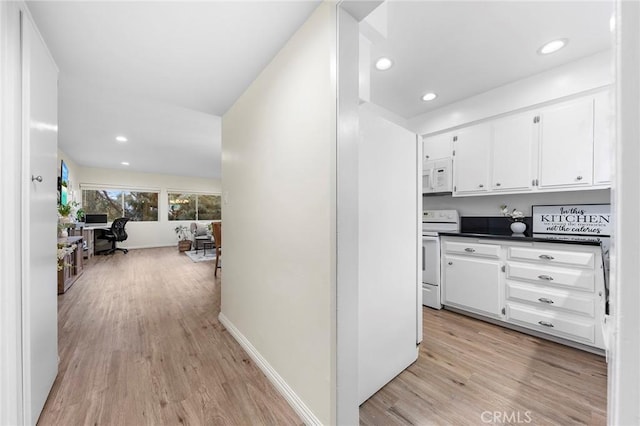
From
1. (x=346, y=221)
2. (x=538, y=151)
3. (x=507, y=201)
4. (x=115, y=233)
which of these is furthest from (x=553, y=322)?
(x=115, y=233)

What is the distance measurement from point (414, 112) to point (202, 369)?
3.52 metres

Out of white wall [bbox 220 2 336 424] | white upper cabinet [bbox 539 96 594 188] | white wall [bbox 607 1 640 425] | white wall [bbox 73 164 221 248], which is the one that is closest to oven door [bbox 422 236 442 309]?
white upper cabinet [bbox 539 96 594 188]

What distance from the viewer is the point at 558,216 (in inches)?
95.9

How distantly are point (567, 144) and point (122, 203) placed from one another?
9.67m

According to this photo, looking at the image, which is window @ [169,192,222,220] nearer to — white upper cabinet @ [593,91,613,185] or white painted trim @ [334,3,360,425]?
white painted trim @ [334,3,360,425]

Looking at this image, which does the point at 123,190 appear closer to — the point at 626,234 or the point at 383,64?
the point at 383,64

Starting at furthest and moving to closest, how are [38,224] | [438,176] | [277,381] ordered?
[438,176], [277,381], [38,224]

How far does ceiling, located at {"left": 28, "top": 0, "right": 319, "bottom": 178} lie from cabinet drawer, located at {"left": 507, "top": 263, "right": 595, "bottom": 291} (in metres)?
2.71

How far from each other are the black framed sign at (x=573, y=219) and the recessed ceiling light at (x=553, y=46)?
1.42 metres

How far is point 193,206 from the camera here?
8453 millimetres

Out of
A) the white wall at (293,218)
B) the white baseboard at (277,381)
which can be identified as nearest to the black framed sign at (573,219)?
the white wall at (293,218)

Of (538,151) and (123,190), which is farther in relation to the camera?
(123,190)

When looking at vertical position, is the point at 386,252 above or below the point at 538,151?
below

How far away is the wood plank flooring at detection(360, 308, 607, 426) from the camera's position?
4.47ft
